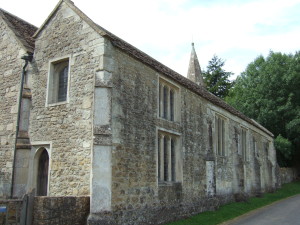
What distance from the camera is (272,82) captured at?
3634cm

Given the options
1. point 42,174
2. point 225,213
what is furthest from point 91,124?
point 225,213

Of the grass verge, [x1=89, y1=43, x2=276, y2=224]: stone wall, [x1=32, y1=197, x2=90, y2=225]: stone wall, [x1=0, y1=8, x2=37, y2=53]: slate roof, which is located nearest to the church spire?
[x1=89, y1=43, x2=276, y2=224]: stone wall

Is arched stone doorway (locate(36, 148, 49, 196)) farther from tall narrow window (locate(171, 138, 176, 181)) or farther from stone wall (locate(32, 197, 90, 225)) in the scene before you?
tall narrow window (locate(171, 138, 176, 181))

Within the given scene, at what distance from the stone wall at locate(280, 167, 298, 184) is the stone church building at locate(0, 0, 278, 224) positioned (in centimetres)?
2144

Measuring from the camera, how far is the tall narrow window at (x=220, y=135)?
19645 mm

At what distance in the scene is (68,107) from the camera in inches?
435

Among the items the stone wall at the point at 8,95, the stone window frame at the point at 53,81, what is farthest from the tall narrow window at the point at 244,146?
the stone wall at the point at 8,95

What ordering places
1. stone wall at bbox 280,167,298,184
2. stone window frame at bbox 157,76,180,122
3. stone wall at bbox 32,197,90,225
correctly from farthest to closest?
stone wall at bbox 280,167,298,184, stone window frame at bbox 157,76,180,122, stone wall at bbox 32,197,90,225

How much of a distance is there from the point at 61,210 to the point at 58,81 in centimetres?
522

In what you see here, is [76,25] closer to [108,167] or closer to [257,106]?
[108,167]

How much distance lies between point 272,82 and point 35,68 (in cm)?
3026

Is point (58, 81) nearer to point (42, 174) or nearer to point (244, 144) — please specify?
point (42, 174)

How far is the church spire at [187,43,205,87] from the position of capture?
1291 inches

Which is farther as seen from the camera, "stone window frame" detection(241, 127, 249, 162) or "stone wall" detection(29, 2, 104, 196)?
"stone window frame" detection(241, 127, 249, 162)
